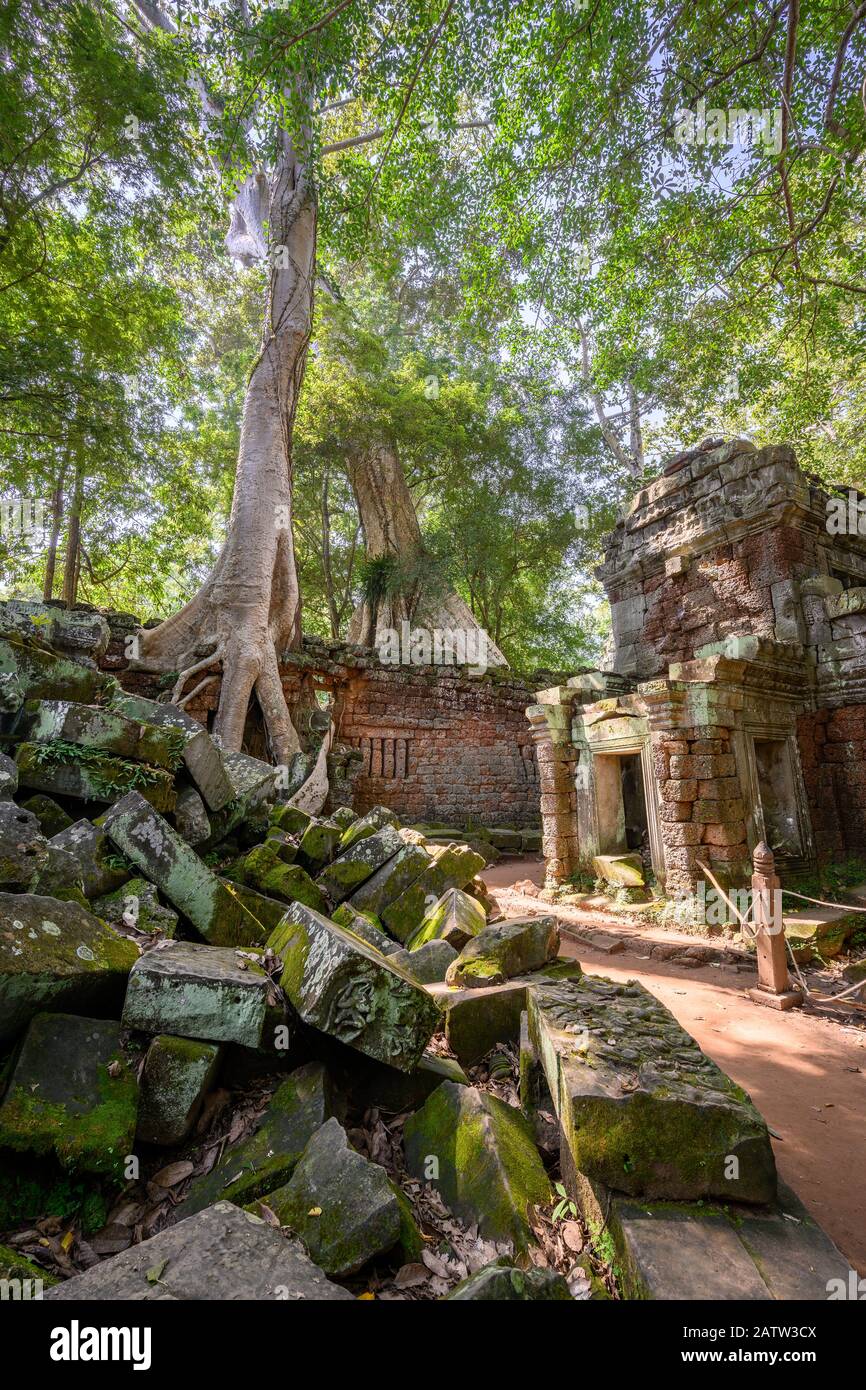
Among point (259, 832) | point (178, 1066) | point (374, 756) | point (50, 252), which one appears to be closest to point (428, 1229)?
point (178, 1066)

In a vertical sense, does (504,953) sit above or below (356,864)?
below

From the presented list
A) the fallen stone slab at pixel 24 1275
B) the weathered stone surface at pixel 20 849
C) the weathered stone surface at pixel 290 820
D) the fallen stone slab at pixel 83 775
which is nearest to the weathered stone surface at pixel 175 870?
the fallen stone slab at pixel 83 775

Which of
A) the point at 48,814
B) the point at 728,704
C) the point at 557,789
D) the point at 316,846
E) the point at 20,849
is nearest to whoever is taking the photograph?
the point at 20,849

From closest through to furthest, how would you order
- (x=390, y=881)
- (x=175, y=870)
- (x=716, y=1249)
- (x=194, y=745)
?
(x=716, y=1249) → (x=175, y=870) → (x=194, y=745) → (x=390, y=881)

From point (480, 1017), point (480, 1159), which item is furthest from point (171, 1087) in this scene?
point (480, 1017)

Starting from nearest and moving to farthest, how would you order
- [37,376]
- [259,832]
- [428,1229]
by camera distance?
1. [428,1229]
2. [259,832]
3. [37,376]

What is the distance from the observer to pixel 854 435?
14.4 meters

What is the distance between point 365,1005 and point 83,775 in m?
2.47

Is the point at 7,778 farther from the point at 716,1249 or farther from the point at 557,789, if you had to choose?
the point at 557,789

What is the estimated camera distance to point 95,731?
12.4 feet

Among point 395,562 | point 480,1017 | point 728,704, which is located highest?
point 395,562

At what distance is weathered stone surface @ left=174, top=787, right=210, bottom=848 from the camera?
394cm

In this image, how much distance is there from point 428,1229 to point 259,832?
3.27 m

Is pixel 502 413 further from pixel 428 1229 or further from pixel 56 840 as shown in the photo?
pixel 428 1229
